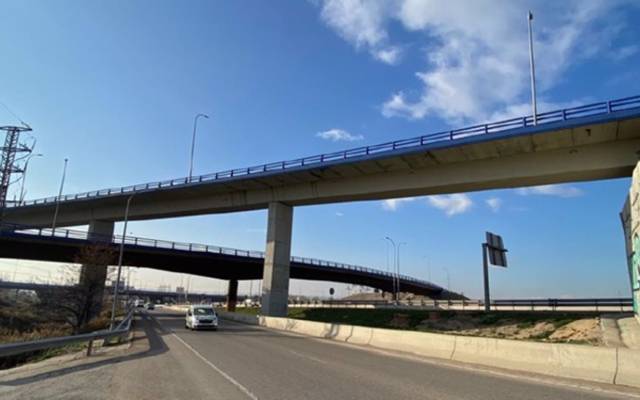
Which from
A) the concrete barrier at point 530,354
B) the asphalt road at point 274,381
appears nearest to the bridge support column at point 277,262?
the concrete barrier at point 530,354

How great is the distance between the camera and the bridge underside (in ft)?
167

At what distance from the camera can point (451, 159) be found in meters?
32.1

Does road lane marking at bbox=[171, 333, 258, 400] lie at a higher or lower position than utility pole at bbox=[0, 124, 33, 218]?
lower

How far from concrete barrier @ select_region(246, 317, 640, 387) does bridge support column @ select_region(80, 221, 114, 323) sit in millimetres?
30687

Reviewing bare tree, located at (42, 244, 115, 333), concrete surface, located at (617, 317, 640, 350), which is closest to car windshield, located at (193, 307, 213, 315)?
bare tree, located at (42, 244, 115, 333)

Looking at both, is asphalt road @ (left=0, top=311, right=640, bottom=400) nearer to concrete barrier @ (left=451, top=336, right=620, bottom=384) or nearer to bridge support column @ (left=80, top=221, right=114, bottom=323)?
concrete barrier @ (left=451, top=336, right=620, bottom=384)

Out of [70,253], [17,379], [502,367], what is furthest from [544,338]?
[70,253]

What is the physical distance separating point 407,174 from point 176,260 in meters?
38.9

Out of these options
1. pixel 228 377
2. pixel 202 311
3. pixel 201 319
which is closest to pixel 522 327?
pixel 228 377

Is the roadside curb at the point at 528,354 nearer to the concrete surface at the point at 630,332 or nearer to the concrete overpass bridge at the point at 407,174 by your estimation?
the concrete surface at the point at 630,332

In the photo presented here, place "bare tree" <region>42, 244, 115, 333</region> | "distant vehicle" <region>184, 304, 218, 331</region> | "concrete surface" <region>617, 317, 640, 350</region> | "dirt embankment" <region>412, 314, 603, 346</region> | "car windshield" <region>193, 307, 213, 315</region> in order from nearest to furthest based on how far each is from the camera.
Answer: "concrete surface" <region>617, 317, 640, 350</region>
"dirt embankment" <region>412, 314, 603, 346</region>
"distant vehicle" <region>184, 304, 218, 331</region>
"car windshield" <region>193, 307, 213, 315</region>
"bare tree" <region>42, 244, 115, 333</region>

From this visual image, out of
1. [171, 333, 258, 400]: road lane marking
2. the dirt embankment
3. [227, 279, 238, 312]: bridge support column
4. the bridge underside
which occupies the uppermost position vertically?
the bridge underside

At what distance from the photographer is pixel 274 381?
10.5 m

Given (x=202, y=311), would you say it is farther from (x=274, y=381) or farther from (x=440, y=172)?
(x=274, y=381)
